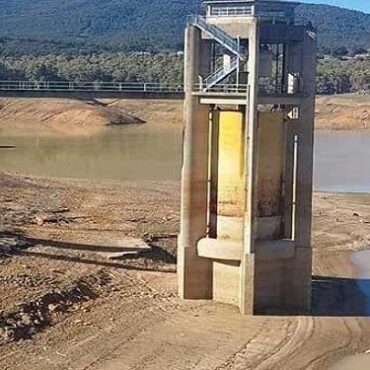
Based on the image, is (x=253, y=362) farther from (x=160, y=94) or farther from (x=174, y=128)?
(x=174, y=128)

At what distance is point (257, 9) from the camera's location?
1013 inches

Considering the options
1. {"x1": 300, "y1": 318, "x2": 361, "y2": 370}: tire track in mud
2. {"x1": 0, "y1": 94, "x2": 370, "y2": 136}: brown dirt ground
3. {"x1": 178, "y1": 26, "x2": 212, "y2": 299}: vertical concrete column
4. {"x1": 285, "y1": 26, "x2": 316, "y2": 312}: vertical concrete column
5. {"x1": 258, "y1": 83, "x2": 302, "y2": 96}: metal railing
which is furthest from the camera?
{"x1": 0, "y1": 94, "x2": 370, "y2": 136}: brown dirt ground

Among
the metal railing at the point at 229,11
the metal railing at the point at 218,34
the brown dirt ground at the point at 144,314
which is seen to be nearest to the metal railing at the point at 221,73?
the metal railing at the point at 218,34

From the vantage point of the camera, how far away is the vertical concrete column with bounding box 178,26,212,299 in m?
26.0

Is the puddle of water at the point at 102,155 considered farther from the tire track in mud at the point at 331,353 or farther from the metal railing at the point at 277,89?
the tire track in mud at the point at 331,353

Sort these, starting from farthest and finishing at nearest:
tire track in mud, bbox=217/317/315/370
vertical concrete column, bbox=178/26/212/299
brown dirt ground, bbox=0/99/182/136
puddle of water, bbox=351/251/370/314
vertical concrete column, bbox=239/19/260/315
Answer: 1. brown dirt ground, bbox=0/99/182/136
2. puddle of water, bbox=351/251/370/314
3. vertical concrete column, bbox=178/26/212/299
4. vertical concrete column, bbox=239/19/260/315
5. tire track in mud, bbox=217/317/315/370

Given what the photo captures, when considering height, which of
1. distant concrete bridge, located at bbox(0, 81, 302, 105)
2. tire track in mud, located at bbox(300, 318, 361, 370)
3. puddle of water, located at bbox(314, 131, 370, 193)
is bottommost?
tire track in mud, located at bbox(300, 318, 361, 370)

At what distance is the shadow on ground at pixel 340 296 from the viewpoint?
88.9 ft

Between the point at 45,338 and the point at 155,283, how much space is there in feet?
19.7

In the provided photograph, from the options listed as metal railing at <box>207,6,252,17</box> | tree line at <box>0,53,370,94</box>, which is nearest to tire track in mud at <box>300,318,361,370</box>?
metal railing at <box>207,6,252,17</box>

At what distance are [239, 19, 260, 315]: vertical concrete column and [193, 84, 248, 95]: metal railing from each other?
58 cm

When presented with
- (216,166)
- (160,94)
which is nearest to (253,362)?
(216,166)

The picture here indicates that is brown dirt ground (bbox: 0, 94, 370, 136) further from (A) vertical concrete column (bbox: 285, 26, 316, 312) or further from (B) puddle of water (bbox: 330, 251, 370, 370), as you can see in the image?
(A) vertical concrete column (bbox: 285, 26, 316, 312)

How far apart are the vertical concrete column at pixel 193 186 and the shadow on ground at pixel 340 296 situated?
11.0 ft
